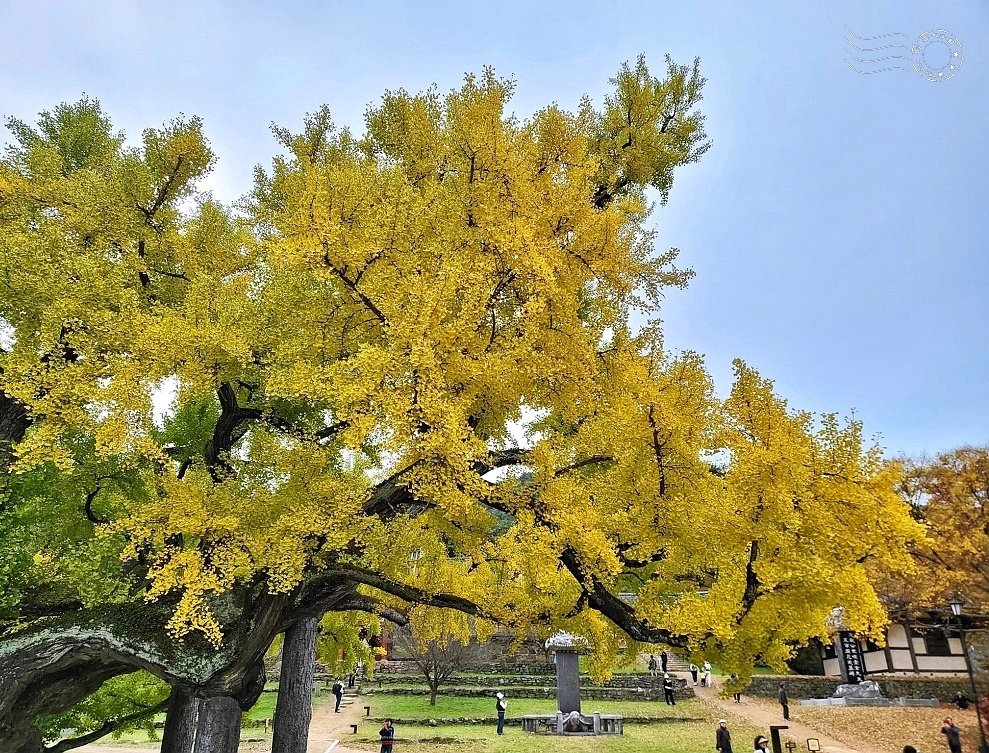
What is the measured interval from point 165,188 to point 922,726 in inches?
855

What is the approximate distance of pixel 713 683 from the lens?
79.8 feet

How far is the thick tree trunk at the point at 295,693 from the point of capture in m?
9.16

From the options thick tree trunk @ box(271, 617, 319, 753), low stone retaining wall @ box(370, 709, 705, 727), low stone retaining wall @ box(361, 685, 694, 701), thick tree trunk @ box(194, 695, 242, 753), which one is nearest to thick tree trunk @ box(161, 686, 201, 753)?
thick tree trunk @ box(271, 617, 319, 753)

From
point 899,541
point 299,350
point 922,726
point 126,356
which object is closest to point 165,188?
point 126,356

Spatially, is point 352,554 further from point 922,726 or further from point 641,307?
point 922,726

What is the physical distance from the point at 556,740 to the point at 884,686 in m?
12.9

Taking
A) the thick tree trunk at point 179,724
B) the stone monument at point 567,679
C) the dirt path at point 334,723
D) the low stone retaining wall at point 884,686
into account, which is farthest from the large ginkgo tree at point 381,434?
the low stone retaining wall at point 884,686

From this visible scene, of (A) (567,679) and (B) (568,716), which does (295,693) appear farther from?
(A) (567,679)

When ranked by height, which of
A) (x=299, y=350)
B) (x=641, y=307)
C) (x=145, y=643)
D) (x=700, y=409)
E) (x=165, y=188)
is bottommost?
(x=145, y=643)

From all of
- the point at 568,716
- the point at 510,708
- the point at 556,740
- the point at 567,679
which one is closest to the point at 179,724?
the point at 556,740

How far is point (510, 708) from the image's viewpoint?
810 inches

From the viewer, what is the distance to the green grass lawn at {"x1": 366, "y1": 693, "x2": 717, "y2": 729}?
62.5 feet

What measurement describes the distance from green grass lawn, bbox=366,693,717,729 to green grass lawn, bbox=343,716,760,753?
1344 mm

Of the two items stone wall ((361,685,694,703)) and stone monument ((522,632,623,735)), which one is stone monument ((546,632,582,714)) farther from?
stone wall ((361,685,694,703))
